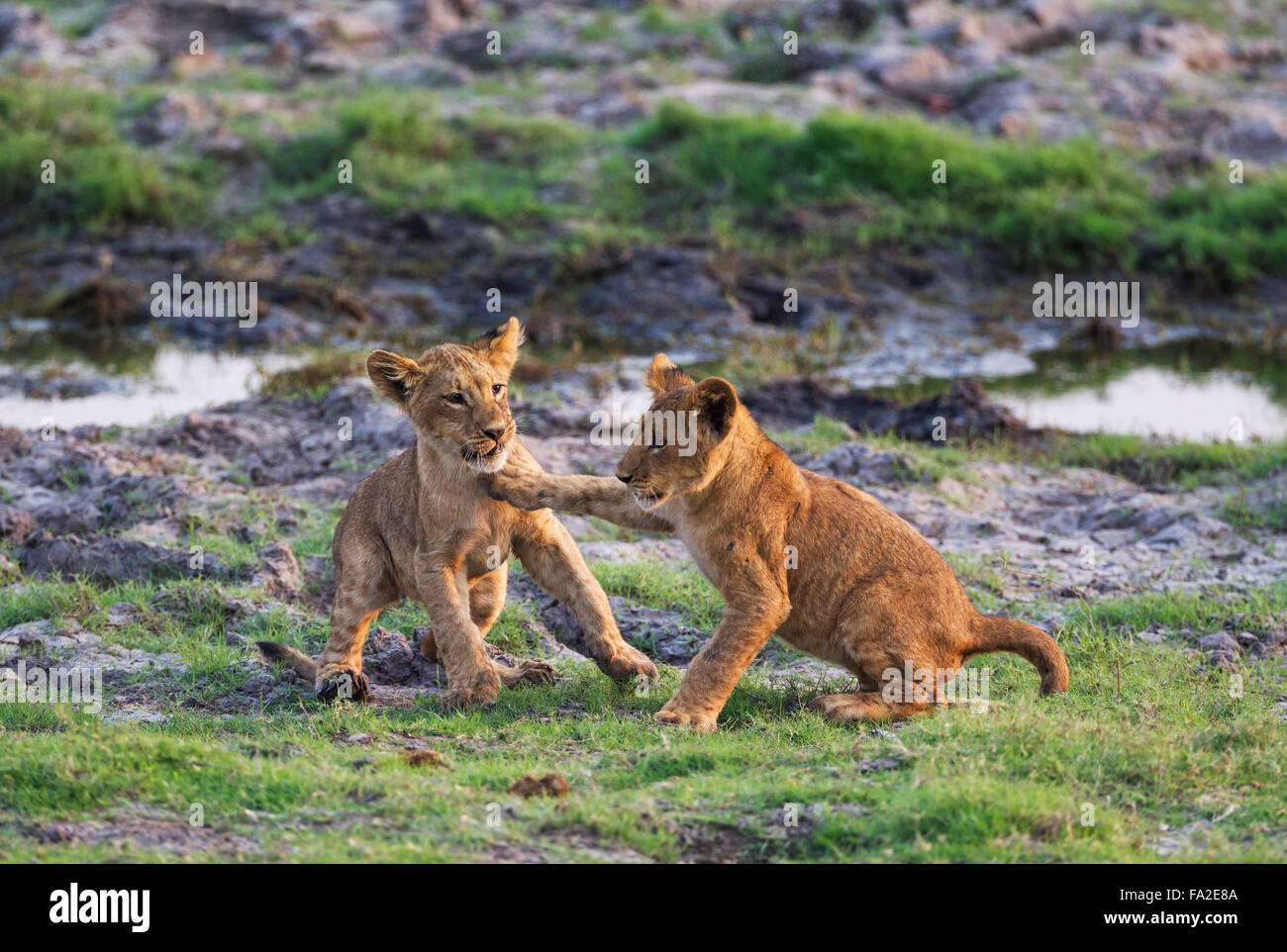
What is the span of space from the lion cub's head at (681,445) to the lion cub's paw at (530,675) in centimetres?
112

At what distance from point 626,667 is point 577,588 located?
0.42 metres

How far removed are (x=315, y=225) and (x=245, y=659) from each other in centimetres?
1167

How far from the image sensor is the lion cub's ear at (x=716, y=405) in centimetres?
630

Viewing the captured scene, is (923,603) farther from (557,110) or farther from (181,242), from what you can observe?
(557,110)

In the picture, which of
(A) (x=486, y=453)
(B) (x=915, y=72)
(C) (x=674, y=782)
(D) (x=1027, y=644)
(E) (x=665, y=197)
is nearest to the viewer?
(C) (x=674, y=782)

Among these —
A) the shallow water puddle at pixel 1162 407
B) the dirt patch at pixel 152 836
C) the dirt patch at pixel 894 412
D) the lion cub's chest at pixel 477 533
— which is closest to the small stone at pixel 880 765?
the lion cub's chest at pixel 477 533

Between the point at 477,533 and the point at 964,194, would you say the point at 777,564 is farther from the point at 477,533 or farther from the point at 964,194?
the point at 964,194

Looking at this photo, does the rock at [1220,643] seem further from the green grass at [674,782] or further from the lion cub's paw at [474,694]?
the lion cub's paw at [474,694]

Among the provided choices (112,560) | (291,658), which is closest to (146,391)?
(112,560)

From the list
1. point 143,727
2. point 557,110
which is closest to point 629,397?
point 143,727

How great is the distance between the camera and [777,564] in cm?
656

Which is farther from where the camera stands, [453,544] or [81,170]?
[81,170]

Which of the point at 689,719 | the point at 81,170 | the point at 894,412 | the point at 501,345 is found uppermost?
the point at 81,170

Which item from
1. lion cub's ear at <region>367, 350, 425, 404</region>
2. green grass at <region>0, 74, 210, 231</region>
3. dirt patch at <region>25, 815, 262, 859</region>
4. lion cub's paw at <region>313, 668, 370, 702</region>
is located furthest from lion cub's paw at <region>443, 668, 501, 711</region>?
green grass at <region>0, 74, 210, 231</region>
